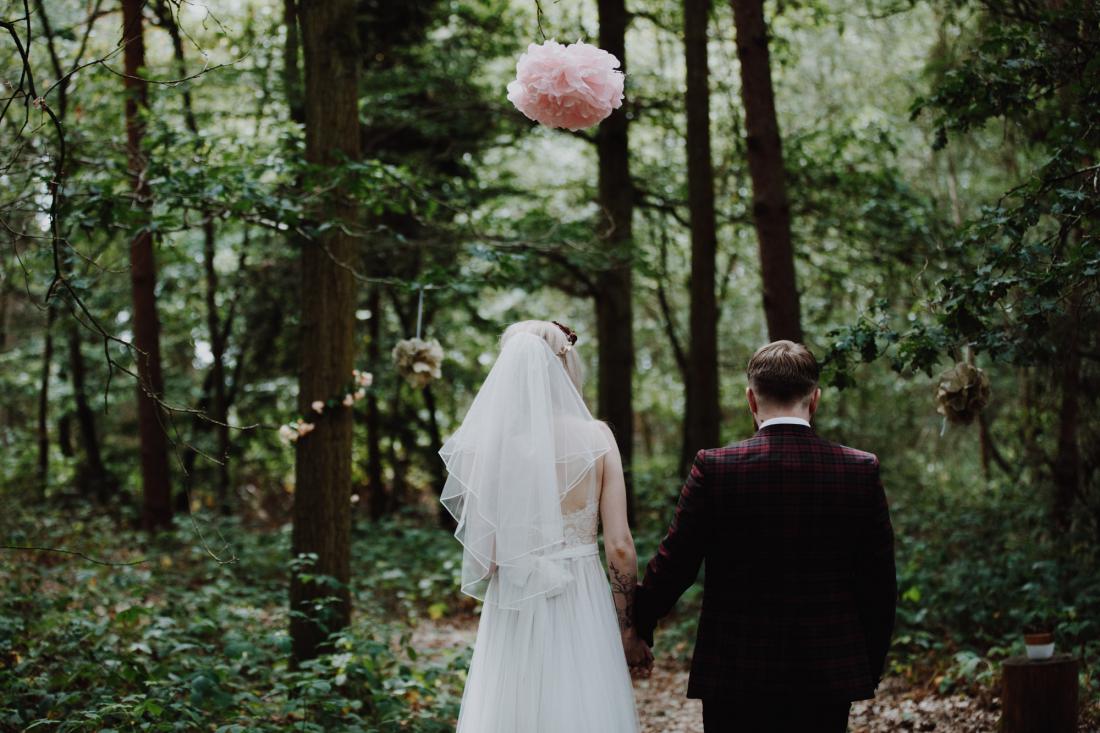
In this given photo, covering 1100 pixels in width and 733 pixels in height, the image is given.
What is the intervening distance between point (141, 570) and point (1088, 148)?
8.30 m

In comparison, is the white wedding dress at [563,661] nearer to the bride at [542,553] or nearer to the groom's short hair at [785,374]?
the bride at [542,553]

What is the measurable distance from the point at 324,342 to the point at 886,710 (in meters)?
4.33

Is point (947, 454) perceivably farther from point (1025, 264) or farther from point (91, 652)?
point (91, 652)

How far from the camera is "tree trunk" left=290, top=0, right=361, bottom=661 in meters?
5.82

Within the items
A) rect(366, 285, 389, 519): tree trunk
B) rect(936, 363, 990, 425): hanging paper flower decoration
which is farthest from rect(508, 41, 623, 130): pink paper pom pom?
rect(366, 285, 389, 519): tree trunk

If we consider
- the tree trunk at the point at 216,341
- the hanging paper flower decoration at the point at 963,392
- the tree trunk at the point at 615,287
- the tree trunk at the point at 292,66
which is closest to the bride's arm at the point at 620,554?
the hanging paper flower decoration at the point at 963,392

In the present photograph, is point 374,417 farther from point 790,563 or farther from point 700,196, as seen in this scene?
point 790,563

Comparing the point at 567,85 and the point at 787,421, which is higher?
the point at 567,85

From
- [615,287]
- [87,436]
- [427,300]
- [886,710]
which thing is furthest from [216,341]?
[886,710]

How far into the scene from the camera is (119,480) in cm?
1499

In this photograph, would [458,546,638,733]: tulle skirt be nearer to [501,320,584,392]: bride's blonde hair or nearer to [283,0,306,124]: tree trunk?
[501,320,584,392]: bride's blonde hair

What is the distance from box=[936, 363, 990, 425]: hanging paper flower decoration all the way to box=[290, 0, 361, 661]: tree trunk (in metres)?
3.53

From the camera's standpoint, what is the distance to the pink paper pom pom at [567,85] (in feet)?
11.5

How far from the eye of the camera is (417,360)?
18.9 feet
